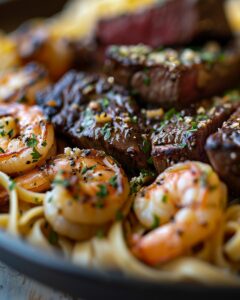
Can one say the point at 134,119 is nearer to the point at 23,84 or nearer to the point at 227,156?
the point at 227,156

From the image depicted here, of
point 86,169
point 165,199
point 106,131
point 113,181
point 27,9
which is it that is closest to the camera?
point 165,199

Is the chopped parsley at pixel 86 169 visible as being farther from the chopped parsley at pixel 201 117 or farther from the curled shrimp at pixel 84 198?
the chopped parsley at pixel 201 117

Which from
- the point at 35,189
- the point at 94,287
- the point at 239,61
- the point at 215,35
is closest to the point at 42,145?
the point at 35,189

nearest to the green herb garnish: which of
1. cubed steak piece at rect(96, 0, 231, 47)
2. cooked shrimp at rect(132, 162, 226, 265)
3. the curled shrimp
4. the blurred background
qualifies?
the curled shrimp

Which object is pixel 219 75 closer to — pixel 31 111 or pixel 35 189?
pixel 31 111

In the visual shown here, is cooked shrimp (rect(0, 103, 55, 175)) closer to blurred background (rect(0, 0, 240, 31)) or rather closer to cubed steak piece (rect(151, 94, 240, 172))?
cubed steak piece (rect(151, 94, 240, 172))

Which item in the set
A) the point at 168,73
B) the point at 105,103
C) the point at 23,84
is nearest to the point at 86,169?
the point at 105,103
